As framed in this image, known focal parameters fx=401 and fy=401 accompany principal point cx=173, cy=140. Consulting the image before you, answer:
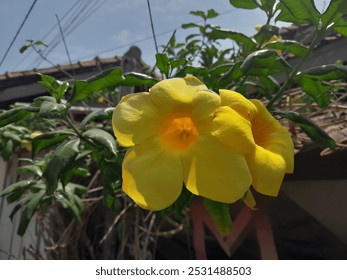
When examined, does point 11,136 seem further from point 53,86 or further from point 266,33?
point 266,33

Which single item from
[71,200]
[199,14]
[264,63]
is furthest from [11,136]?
[264,63]

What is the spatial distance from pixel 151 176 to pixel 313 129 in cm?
54

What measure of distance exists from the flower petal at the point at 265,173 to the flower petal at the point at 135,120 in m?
0.17

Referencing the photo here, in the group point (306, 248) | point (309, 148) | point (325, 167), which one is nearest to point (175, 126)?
point (309, 148)

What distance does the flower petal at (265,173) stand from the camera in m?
0.62

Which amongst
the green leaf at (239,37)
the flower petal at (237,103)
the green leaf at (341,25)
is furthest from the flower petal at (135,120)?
the green leaf at (239,37)

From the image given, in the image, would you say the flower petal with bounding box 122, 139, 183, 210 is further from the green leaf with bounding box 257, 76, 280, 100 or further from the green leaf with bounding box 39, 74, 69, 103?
the green leaf with bounding box 257, 76, 280, 100

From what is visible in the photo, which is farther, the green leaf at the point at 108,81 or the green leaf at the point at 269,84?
the green leaf at the point at 269,84

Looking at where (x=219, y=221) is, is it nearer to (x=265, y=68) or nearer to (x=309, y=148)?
(x=265, y=68)

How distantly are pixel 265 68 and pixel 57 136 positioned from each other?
62 centimetres

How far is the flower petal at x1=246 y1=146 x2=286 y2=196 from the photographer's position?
2.03ft

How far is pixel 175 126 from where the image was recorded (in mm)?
712

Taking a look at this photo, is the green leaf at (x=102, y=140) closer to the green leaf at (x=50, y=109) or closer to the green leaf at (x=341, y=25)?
the green leaf at (x=50, y=109)

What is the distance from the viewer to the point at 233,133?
604 mm
